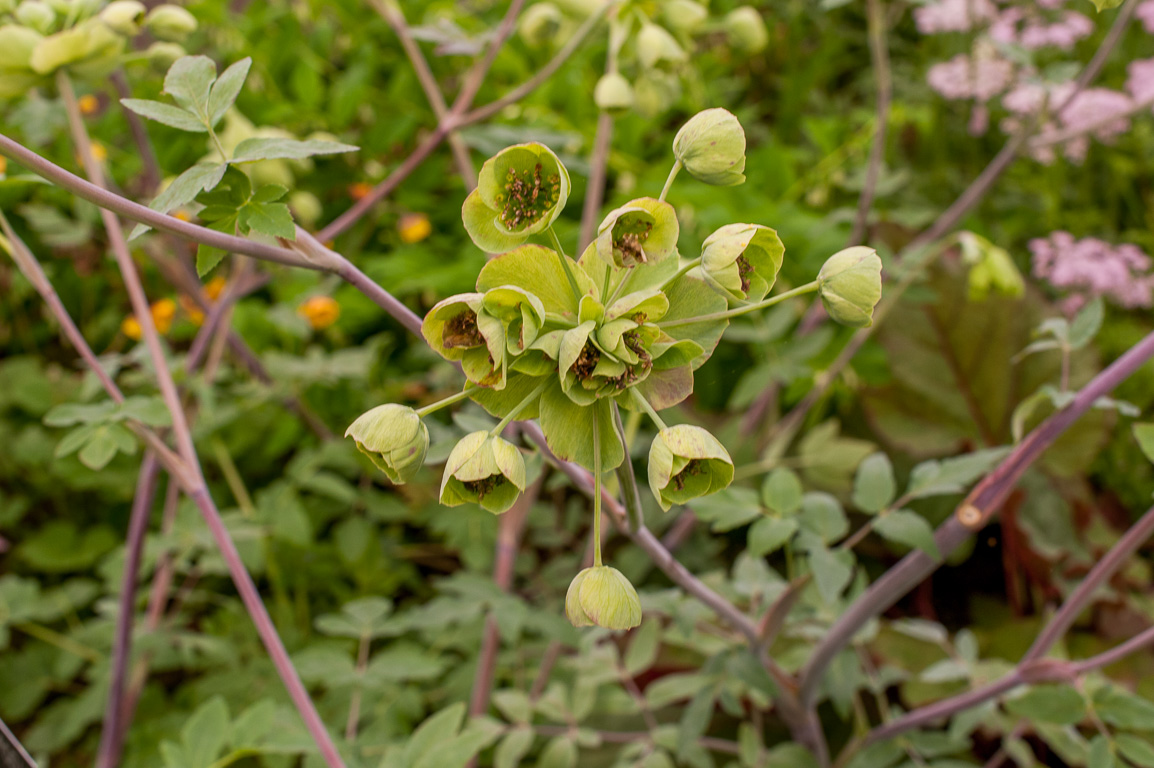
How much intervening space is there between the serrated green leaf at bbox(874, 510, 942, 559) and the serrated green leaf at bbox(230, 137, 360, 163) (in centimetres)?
49

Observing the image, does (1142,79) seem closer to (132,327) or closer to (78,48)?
(78,48)

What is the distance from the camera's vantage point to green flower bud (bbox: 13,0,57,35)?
75 centimetres

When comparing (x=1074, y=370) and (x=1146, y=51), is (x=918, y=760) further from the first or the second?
(x=1146, y=51)

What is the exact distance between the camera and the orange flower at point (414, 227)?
168 cm

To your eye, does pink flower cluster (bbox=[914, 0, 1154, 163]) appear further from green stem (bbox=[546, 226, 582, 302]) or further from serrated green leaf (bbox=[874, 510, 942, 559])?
green stem (bbox=[546, 226, 582, 302])

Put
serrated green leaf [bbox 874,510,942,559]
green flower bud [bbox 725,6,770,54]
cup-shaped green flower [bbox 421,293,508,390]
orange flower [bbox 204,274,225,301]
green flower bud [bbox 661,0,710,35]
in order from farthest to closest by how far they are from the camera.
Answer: orange flower [bbox 204,274,225,301]
green flower bud [bbox 725,6,770,54]
green flower bud [bbox 661,0,710,35]
serrated green leaf [bbox 874,510,942,559]
cup-shaped green flower [bbox 421,293,508,390]

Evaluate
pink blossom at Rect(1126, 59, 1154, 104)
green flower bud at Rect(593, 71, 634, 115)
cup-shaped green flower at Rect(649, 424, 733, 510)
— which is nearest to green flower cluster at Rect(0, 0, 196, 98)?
green flower bud at Rect(593, 71, 634, 115)

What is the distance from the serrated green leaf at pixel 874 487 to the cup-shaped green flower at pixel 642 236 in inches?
14.3

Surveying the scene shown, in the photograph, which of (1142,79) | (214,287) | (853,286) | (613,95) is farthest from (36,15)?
(1142,79)

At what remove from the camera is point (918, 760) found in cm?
85

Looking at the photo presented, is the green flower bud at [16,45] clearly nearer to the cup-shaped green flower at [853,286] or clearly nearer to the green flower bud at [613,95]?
the green flower bud at [613,95]

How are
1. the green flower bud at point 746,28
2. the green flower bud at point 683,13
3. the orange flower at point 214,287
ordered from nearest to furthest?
the green flower bud at point 683,13, the green flower bud at point 746,28, the orange flower at point 214,287

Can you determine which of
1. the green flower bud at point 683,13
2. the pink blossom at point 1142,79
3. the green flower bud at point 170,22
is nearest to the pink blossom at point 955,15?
the pink blossom at point 1142,79

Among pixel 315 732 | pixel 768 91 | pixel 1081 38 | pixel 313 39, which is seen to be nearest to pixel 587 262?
pixel 315 732
